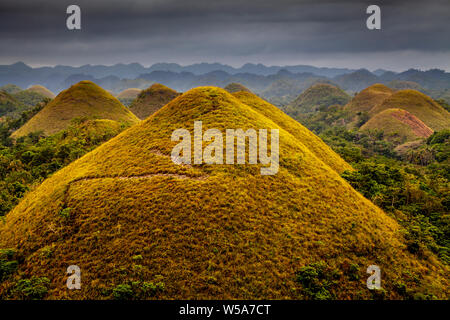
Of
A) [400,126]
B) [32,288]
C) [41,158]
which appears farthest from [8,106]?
[400,126]

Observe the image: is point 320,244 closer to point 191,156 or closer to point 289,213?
point 289,213

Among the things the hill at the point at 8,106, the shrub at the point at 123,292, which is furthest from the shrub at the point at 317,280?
the hill at the point at 8,106

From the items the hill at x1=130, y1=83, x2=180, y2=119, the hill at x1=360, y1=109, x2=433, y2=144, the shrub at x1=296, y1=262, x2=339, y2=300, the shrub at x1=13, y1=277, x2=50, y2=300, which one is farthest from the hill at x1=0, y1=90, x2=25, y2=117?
the hill at x1=360, y1=109, x2=433, y2=144

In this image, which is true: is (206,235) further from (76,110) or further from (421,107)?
(421,107)

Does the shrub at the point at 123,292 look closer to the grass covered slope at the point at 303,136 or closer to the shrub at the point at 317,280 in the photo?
the shrub at the point at 317,280

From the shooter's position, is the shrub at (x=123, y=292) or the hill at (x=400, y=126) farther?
the hill at (x=400, y=126)
